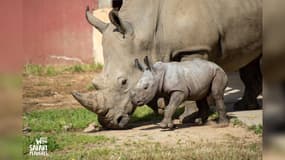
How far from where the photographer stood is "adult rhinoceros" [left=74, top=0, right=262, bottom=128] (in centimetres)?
494

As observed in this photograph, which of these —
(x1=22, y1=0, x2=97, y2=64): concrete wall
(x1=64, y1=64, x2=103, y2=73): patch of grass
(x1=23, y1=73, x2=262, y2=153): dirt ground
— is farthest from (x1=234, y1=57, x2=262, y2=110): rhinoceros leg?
(x1=22, y1=0, x2=97, y2=64): concrete wall

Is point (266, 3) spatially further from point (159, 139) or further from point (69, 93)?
point (69, 93)

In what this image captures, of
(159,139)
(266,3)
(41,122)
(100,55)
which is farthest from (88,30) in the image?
(266,3)

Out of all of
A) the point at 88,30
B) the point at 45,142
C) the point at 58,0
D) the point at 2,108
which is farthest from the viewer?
the point at 88,30

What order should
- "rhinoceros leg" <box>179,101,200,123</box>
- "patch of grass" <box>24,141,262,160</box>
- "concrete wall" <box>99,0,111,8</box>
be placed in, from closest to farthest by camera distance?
"patch of grass" <box>24,141,262,160</box>, "rhinoceros leg" <box>179,101,200,123</box>, "concrete wall" <box>99,0,111,8</box>

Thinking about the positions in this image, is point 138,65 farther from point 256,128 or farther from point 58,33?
point 256,128

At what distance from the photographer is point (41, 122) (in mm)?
4957

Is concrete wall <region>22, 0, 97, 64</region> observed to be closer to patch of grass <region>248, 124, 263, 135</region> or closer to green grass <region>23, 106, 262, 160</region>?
green grass <region>23, 106, 262, 160</region>

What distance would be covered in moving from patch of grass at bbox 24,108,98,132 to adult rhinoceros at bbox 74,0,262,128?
150 millimetres

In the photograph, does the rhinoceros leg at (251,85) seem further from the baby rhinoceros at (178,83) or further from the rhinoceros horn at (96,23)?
the rhinoceros horn at (96,23)

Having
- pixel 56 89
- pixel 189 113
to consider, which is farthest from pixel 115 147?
pixel 56 89

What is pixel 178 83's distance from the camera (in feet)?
15.7

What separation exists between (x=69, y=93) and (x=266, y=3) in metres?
2.56

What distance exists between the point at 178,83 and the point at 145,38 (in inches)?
18.7
